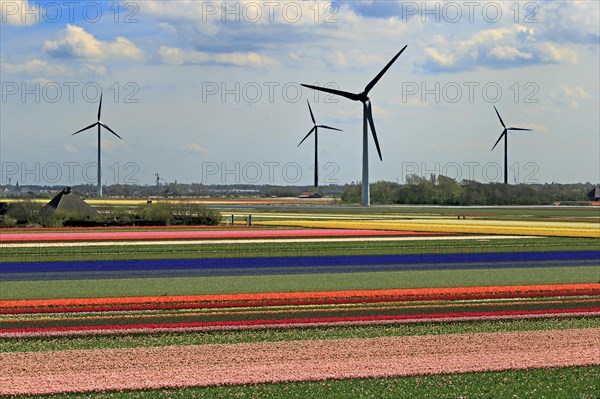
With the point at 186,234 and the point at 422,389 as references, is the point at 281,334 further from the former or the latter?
the point at 186,234

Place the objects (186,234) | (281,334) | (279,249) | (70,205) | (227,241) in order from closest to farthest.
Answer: (281,334), (279,249), (227,241), (186,234), (70,205)

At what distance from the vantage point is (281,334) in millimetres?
23922

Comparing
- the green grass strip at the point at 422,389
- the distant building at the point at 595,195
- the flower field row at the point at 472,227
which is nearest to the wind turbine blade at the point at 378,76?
the flower field row at the point at 472,227

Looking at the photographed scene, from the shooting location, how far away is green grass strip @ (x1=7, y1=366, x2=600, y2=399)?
17.8m

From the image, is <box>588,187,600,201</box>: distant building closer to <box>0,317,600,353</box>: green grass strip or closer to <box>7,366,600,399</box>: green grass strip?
<box>0,317,600,353</box>: green grass strip

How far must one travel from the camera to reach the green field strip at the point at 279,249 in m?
47.1

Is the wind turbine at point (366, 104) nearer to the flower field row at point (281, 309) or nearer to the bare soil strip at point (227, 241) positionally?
the bare soil strip at point (227, 241)

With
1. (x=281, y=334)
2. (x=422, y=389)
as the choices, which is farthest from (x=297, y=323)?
(x=422, y=389)

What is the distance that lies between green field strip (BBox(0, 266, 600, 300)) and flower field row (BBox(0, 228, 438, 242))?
2298 cm

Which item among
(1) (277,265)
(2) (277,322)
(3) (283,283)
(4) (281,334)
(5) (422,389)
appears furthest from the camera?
(1) (277,265)

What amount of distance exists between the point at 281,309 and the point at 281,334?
4.24 m

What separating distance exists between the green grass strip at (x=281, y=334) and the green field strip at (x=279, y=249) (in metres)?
22.1

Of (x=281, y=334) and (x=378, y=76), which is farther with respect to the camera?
(x=378, y=76)

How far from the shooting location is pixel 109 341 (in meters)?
23.0
